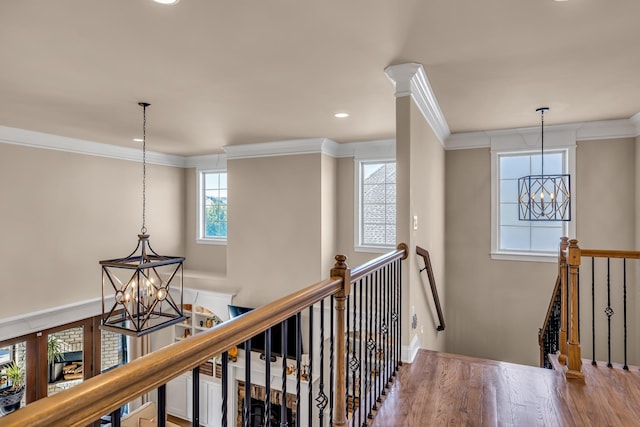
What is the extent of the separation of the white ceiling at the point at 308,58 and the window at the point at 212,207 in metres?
2.99

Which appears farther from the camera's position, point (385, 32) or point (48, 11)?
point (385, 32)

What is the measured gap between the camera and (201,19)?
204 cm

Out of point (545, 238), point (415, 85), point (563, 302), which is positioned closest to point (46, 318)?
point (415, 85)

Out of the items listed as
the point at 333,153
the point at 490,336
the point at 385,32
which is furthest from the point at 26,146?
the point at 490,336

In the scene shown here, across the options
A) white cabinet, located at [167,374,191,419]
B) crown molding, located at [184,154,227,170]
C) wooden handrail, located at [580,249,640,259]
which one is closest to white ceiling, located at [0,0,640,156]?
wooden handrail, located at [580,249,640,259]

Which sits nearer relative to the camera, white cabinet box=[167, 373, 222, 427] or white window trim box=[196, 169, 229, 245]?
white cabinet box=[167, 373, 222, 427]

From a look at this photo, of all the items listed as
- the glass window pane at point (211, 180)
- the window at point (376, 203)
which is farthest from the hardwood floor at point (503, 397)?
the glass window pane at point (211, 180)

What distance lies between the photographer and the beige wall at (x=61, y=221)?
475 centimetres

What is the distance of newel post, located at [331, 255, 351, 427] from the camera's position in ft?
5.75

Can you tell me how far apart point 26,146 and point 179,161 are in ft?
8.80

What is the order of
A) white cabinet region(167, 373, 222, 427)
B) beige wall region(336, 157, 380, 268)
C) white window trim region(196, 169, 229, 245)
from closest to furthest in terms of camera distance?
beige wall region(336, 157, 380, 268), white cabinet region(167, 373, 222, 427), white window trim region(196, 169, 229, 245)

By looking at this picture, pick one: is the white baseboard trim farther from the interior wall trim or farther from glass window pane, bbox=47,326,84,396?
glass window pane, bbox=47,326,84,396

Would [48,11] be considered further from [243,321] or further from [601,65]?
[601,65]

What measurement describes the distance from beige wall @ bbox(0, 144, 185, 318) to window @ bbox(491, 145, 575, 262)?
5.76 m
